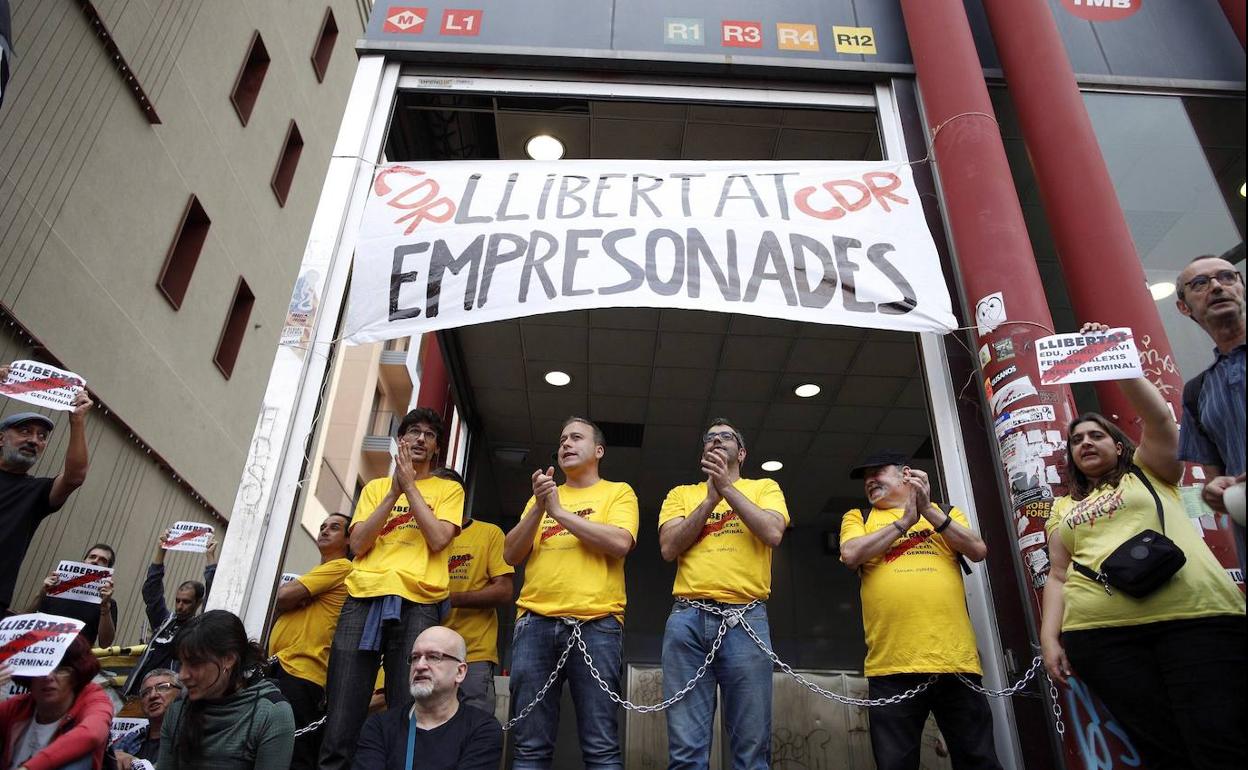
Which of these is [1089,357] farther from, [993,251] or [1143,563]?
[993,251]

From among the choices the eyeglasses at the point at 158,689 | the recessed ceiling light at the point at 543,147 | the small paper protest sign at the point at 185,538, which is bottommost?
the eyeglasses at the point at 158,689

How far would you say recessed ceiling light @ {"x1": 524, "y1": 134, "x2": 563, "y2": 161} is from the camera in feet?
24.4

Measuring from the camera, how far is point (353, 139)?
589 centimetres

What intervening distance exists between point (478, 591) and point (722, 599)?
4.59 ft

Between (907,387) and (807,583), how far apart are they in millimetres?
5487

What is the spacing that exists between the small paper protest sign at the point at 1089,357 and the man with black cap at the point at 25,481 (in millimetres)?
4278

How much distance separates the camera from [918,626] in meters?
3.84

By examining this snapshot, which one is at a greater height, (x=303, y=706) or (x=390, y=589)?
(x=390, y=589)

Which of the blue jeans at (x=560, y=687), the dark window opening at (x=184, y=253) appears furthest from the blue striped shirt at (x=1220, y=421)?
the dark window opening at (x=184, y=253)

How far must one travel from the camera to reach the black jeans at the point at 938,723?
362 cm

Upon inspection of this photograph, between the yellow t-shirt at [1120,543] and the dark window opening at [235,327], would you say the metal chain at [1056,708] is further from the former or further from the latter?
the dark window opening at [235,327]

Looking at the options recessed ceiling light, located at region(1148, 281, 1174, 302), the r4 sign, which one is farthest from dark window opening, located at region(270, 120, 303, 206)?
recessed ceiling light, located at region(1148, 281, 1174, 302)

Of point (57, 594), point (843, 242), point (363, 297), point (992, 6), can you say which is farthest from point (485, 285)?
point (992, 6)

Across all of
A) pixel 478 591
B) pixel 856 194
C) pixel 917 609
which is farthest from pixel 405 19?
pixel 917 609
